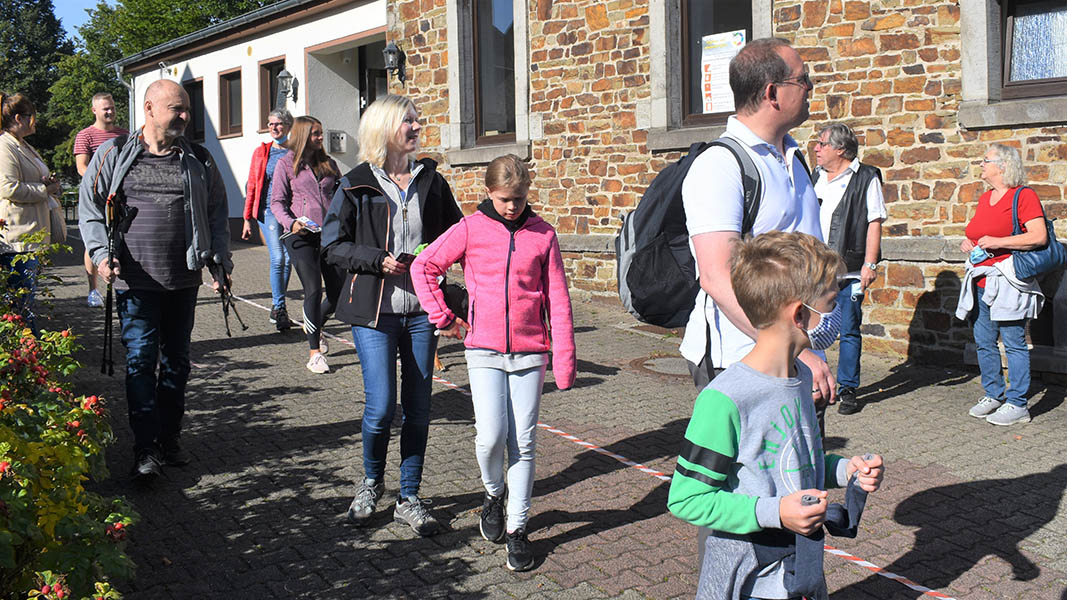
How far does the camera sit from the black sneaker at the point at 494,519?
450 cm

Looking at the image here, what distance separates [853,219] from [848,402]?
4.24ft

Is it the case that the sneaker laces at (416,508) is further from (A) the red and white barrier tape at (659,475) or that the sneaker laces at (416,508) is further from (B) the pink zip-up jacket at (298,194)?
Answer: (B) the pink zip-up jacket at (298,194)

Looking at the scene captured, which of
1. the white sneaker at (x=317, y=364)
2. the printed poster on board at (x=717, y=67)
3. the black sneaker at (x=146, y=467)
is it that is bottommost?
the black sneaker at (x=146, y=467)

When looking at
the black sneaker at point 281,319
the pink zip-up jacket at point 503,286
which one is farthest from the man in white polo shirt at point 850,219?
the black sneaker at point 281,319

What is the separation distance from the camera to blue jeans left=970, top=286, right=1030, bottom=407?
6.79 meters

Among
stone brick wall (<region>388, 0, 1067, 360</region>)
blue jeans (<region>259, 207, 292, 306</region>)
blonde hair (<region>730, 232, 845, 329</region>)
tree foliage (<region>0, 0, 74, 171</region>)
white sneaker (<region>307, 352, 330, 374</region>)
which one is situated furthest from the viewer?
tree foliage (<region>0, 0, 74, 171</region>)

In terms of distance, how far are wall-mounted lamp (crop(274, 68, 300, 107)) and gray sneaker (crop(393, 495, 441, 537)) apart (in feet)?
55.1

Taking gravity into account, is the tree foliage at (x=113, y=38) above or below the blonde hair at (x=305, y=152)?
above

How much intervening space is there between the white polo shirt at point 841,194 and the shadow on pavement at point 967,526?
2133 mm

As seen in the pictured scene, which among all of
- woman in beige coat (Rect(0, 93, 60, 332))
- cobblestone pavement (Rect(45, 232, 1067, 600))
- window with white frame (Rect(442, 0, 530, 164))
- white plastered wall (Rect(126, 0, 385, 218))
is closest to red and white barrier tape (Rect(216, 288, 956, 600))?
cobblestone pavement (Rect(45, 232, 1067, 600))

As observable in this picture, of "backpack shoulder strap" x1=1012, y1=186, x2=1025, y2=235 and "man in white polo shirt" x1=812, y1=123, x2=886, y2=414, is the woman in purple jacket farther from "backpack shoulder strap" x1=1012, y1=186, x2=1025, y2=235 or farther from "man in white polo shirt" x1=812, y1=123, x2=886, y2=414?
"backpack shoulder strap" x1=1012, y1=186, x2=1025, y2=235

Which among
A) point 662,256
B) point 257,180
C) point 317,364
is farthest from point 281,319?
point 662,256

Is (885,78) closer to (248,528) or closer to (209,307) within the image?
(248,528)

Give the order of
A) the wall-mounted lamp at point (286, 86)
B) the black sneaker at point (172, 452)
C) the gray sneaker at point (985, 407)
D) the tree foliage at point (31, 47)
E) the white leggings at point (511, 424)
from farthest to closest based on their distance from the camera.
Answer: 1. the tree foliage at point (31, 47)
2. the wall-mounted lamp at point (286, 86)
3. the gray sneaker at point (985, 407)
4. the black sneaker at point (172, 452)
5. the white leggings at point (511, 424)
